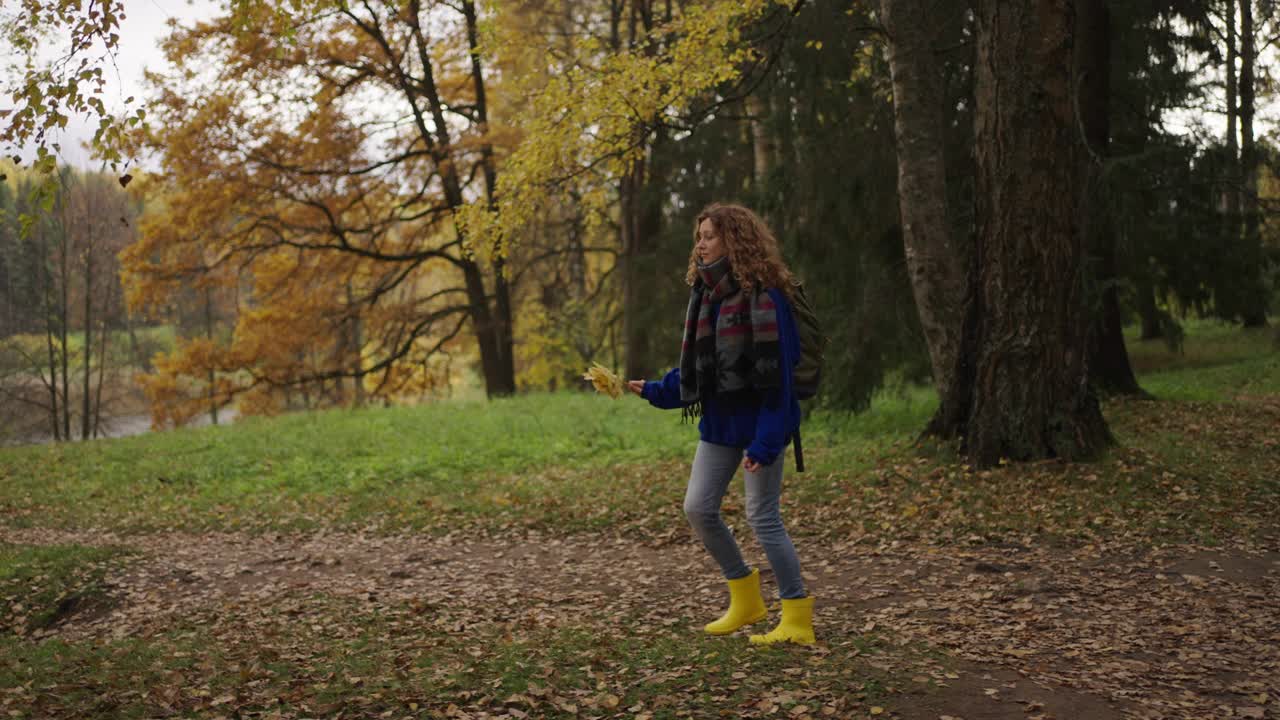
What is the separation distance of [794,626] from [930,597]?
4.72ft

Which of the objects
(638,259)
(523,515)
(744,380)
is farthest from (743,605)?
(638,259)

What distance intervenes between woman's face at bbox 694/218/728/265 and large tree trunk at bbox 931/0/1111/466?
4544 mm

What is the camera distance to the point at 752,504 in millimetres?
4711

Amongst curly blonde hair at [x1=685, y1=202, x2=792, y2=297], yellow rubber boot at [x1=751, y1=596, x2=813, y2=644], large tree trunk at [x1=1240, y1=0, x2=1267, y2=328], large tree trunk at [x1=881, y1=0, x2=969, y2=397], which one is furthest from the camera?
large tree trunk at [x1=1240, y1=0, x2=1267, y2=328]

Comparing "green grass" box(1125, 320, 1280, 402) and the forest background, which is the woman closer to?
the forest background

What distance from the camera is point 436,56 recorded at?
2152 centimetres

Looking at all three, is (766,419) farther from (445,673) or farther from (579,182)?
(579,182)

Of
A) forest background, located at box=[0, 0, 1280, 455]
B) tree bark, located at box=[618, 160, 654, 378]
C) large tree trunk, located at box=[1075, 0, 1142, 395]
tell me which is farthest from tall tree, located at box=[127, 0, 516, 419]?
large tree trunk, located at box=[1075, 0, 1142, 395]

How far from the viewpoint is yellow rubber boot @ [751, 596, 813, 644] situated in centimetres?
489

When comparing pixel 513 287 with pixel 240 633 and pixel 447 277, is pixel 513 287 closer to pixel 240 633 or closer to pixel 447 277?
pixel 447 277

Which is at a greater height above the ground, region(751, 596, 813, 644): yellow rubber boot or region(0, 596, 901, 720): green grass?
region(751, 596, 813, 644): yellow rubber boot

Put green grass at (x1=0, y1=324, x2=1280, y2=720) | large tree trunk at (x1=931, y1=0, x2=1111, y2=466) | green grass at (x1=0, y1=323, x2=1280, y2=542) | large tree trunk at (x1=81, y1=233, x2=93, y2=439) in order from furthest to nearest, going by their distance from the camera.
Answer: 1. large tree trunk at (x1=81, y1=233, x2=93, y2=439)
2. large tree trunk at (x1=931, y1=0, x2=1111, y2=466)
3. green grass at (x1=0, y1=323, x2=1280, y2=542)
4. green grass at (x1=0, y1=324, x2=1280, y2=720)

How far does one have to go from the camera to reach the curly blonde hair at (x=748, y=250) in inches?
183

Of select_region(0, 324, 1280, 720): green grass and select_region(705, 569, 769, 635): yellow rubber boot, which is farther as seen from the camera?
select_region(705, 569, 769, 635): yellow rubber boot
